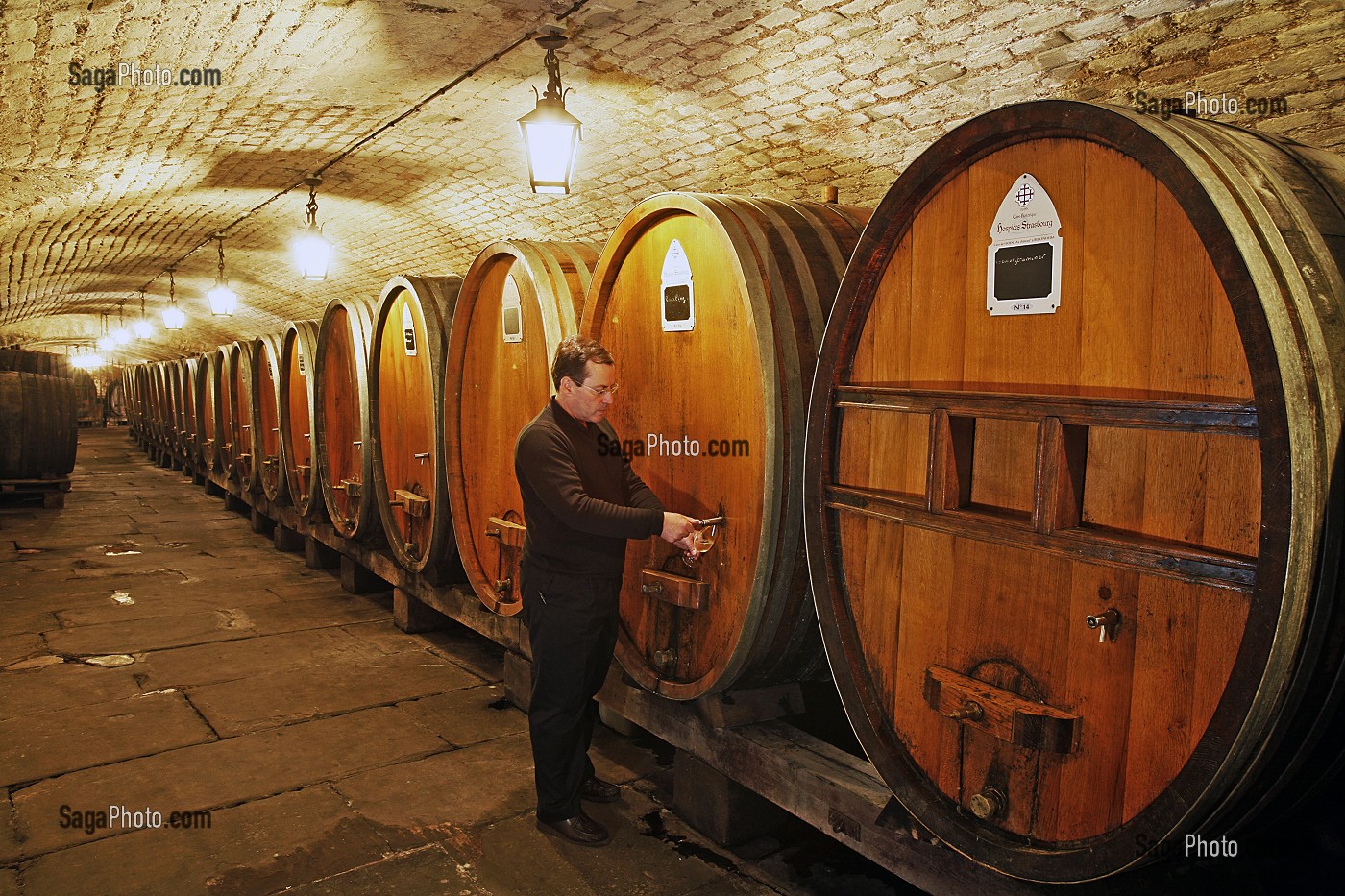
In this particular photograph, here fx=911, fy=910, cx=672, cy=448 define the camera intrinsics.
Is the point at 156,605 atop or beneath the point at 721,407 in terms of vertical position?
beneath

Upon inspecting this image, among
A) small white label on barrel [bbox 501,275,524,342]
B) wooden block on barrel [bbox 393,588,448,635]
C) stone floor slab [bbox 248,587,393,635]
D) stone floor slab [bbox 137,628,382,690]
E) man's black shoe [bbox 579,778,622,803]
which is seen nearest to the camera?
man's black shoe [bbox 579,778,622,803]

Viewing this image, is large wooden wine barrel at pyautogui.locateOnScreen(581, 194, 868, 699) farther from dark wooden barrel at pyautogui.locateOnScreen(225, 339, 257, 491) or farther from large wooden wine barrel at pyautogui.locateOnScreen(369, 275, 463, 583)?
dark wooden barrel at pyautogui.locateOnScreen(225, 339, 257, 491)

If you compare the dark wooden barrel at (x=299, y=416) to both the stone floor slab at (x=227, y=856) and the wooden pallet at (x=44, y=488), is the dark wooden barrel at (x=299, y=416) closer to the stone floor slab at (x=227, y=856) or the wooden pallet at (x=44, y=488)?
the stone floor slab at (x=227, y=856)

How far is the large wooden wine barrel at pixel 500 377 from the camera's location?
3629mm

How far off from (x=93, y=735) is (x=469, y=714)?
5.30ft

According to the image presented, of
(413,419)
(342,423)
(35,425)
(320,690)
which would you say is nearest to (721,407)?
(413,419)

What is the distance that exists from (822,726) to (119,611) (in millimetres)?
5251

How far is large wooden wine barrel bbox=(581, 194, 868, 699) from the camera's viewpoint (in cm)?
250

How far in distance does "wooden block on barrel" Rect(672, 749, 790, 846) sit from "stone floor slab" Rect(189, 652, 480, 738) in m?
1.87

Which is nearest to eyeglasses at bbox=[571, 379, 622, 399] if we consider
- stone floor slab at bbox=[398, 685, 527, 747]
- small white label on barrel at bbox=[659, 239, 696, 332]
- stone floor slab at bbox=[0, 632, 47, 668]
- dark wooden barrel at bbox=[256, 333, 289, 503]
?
small white label on barrel at bbox=[659, 239, 696, 332]

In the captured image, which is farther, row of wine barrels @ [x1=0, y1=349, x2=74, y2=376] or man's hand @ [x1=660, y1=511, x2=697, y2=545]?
row of wine barrels @ [x1=0, y1=349, x2=74, y2=376]

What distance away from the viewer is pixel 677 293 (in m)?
2.84

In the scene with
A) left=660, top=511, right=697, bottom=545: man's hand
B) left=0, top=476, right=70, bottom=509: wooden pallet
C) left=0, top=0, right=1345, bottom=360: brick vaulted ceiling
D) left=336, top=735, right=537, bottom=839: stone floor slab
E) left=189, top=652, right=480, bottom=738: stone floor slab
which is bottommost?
left=336, top=735, right=537, bottom=839: stone floor slab

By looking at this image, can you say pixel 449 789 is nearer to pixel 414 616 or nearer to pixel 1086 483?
pixel 414 616
